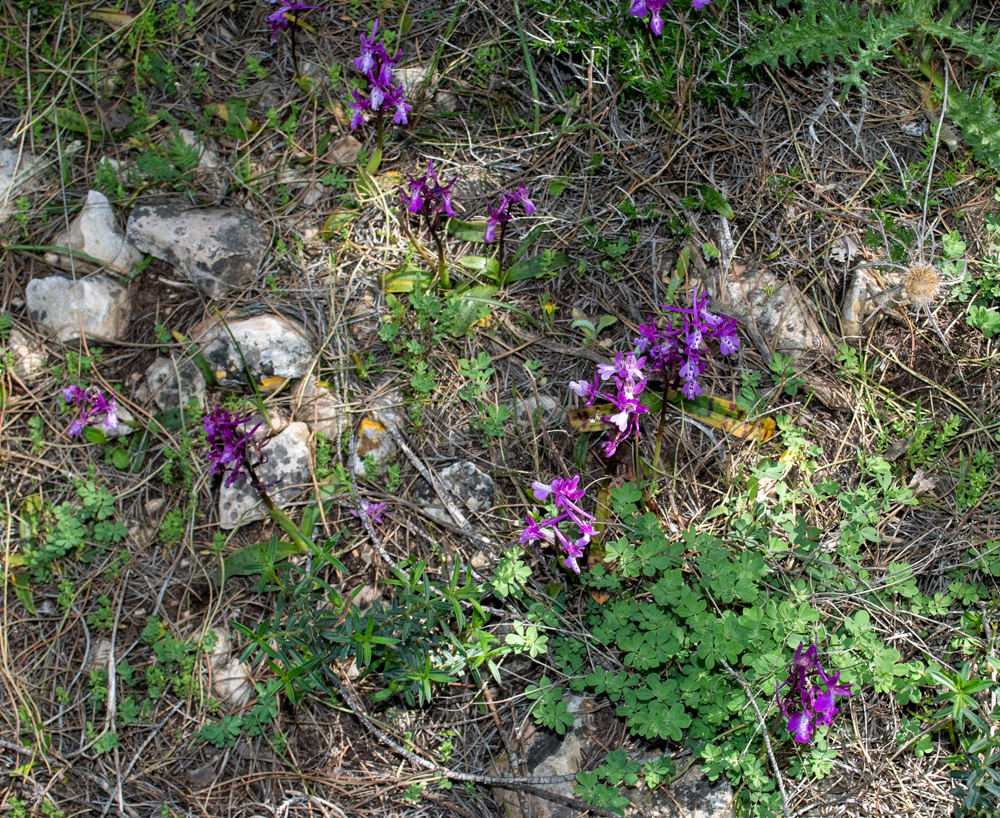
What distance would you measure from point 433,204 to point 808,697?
2.44 meters

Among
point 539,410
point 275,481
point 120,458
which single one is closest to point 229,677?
point 275,481

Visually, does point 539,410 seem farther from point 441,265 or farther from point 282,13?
point 282,13

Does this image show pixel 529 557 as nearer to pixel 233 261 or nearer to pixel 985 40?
pixel 233 261

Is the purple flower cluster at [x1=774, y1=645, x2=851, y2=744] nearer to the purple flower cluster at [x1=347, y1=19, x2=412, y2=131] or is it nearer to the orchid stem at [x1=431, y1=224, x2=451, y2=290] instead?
the orchid stem at [x1=431, y1=224, x2=451, y2=290]

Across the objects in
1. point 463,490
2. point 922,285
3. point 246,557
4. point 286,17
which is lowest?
point 246,557

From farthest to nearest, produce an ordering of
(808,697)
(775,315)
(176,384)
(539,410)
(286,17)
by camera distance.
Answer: (286,17)
(176,384)
(775,315)
(539,410)
(808,697)

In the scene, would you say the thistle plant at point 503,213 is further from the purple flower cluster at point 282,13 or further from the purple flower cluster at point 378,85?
the purple flower cluster at point 282,13

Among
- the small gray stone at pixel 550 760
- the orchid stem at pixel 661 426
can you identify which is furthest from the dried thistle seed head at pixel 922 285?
the small gray stone at pixel 550 760

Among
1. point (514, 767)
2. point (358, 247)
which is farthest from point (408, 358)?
point (514, 767)

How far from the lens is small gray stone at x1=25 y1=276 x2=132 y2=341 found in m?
3.29

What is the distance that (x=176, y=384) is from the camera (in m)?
3.20

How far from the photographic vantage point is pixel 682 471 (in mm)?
2879

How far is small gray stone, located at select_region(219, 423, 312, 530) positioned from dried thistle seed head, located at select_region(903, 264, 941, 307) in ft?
8.42

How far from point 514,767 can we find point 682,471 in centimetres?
124
